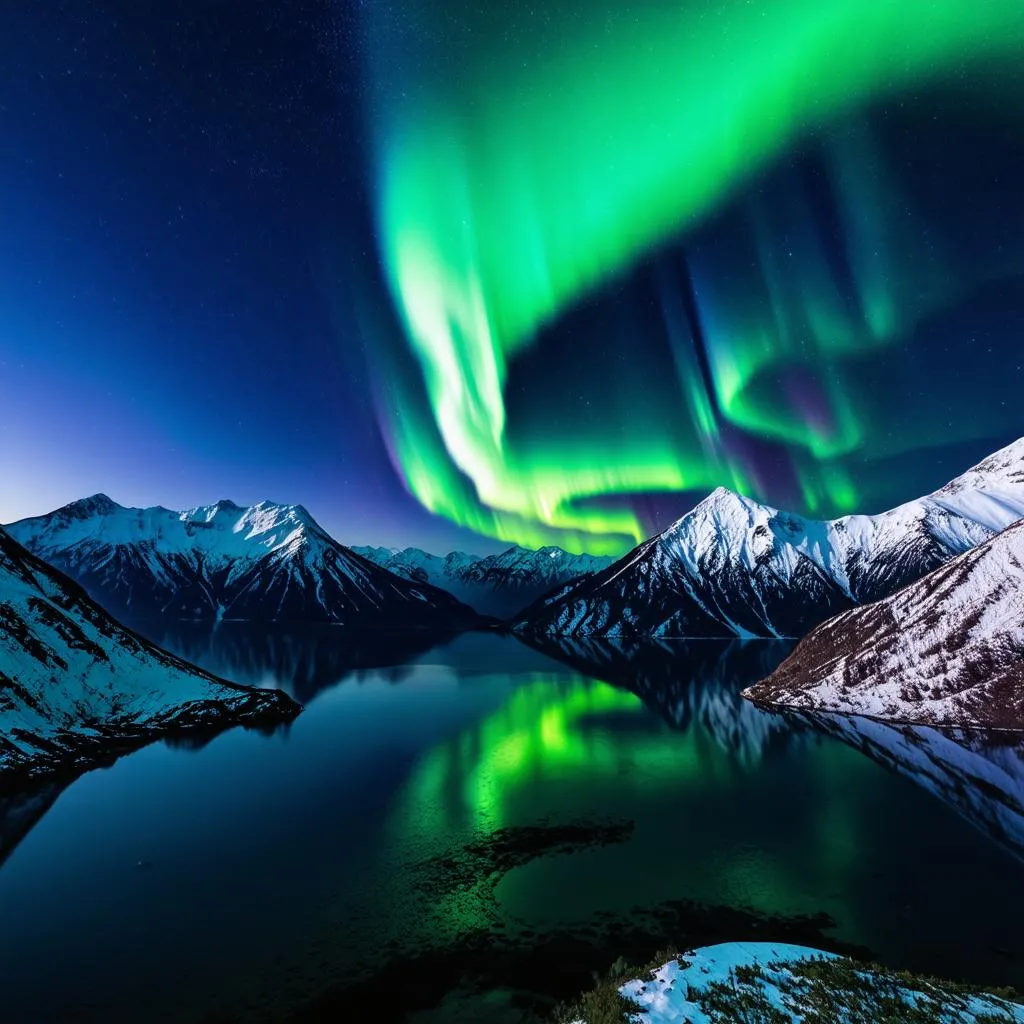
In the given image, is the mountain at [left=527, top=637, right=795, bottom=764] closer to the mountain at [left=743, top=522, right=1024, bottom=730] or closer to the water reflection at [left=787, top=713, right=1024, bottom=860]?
the water reflection at [left=787, top=713, right=1024, bottom=860]

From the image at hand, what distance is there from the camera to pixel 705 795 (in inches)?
2611

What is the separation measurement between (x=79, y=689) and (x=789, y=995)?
125 metres

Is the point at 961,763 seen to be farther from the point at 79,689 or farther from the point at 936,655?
the point at 79,689

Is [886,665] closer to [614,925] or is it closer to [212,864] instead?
[614,925]

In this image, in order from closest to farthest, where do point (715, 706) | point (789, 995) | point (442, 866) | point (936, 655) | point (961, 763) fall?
point (789, 995)
point (442, 866)
point (961, 763)
point (936, 655)
point (715, 706)

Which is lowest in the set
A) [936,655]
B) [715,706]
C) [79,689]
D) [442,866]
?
[442,866]

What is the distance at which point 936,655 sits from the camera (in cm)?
10981

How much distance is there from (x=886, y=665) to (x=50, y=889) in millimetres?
146015

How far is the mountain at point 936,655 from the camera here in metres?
97.4

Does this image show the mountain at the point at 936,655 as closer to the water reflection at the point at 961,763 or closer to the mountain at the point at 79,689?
the water reflection at the point at 961,763

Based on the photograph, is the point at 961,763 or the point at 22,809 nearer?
the point at 22,809

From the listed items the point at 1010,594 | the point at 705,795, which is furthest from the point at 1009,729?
the point at 705,795

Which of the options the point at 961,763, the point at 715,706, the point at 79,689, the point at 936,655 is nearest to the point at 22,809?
the point at 79,689

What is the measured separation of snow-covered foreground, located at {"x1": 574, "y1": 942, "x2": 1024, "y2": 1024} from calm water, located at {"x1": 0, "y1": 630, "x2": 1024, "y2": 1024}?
7.86 meters
